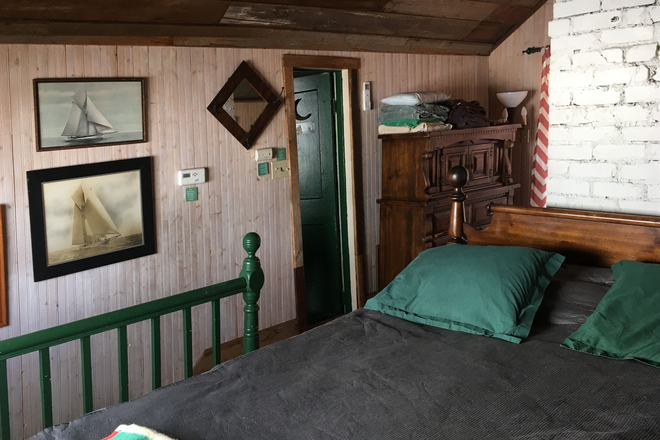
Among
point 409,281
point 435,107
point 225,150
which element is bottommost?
point 409,281

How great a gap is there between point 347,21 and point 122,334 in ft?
8.36

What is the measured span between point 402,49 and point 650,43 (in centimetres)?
228

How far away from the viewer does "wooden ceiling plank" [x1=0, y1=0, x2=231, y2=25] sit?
2740mm

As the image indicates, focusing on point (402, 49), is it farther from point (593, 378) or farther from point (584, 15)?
point (593, 378)

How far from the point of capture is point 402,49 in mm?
4738

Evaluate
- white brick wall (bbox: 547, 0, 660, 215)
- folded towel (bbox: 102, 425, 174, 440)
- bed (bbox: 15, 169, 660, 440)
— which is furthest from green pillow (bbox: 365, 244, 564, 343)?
folded towel (bbox: 102, 425, 174, 440)

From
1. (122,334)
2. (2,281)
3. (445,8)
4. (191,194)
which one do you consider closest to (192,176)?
(191,194)

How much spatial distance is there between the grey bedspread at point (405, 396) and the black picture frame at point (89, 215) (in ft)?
4.25

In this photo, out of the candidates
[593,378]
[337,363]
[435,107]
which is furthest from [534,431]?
[435,107]

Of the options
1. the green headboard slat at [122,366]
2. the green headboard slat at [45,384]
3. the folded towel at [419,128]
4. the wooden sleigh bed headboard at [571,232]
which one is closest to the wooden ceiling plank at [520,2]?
the folded towel at [419,128]

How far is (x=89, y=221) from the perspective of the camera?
10.4ft

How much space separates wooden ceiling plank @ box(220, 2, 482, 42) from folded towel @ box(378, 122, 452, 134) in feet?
2.09

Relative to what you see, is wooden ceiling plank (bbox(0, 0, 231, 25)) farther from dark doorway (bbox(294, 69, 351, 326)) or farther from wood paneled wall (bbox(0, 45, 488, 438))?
dark doorway (bbox(294, 69, 351, 326))

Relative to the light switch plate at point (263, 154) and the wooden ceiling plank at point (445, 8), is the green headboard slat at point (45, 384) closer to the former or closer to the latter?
the light switch plate at point (263, 154)
